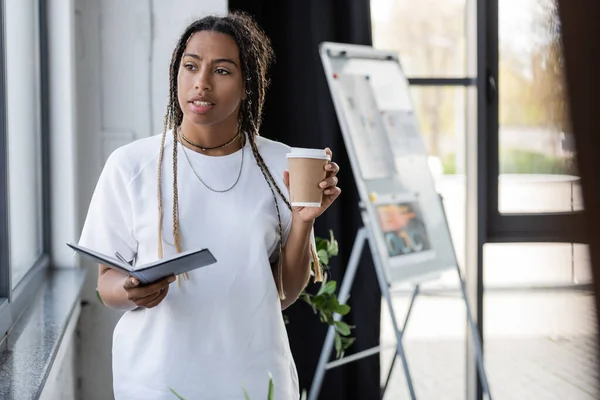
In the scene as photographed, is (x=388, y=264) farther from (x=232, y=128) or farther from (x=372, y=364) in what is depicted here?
(x=232, y=128)

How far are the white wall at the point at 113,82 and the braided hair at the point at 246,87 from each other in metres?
1.32

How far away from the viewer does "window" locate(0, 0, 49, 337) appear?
1.85 meters

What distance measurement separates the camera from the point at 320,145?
3.22m

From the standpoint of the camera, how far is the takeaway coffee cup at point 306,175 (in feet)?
4.10

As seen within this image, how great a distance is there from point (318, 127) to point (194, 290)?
77.0 inches

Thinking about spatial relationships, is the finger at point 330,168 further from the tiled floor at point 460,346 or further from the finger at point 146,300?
the tiled floor at point 460,346

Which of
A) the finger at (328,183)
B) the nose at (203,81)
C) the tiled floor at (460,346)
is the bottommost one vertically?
the tiled floor at (460,346)

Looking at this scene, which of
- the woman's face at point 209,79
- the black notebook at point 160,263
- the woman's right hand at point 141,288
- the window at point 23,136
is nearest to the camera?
the black notebook at point 160,263

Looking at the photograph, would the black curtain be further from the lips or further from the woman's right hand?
the woman's right hand

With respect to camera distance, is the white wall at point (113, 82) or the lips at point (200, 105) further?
the white wall at point (113, 82)

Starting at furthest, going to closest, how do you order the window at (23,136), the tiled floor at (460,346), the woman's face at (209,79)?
the tiled floor at (460,346)
the window at (23,136)
the woman's face at (209,79)

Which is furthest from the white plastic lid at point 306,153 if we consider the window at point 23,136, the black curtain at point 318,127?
the black curtain at point 318,127

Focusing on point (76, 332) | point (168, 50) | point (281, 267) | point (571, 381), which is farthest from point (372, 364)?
point (571, 381)

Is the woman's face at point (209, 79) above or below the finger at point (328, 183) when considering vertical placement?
above
